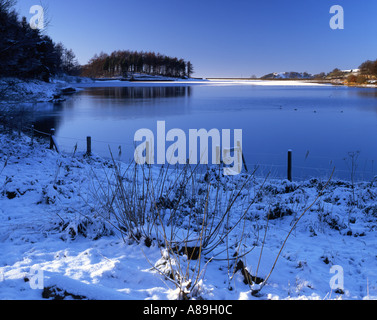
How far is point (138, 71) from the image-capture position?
15950 centimetres

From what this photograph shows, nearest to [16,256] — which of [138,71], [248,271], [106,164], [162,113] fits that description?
[248,271]

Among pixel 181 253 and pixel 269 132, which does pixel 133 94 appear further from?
pixel 181 253

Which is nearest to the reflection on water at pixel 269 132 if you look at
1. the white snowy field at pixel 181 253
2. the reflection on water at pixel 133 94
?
the white snowy field at pixel 181 253

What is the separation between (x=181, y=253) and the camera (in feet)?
16.5

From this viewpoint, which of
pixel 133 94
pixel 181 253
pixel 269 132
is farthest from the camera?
Result: pixel 133 94

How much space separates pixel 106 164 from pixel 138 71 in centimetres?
15235

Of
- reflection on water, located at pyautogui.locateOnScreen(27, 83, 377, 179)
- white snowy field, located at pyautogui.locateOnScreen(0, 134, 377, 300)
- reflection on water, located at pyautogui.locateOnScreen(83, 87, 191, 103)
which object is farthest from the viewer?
reflection on water, located at pyautogui.locateOnScreen(83, 87, 191, 103)

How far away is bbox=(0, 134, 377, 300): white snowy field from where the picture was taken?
3947 millimetres

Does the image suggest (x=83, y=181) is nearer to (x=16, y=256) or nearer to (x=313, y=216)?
(x=16, y=256)

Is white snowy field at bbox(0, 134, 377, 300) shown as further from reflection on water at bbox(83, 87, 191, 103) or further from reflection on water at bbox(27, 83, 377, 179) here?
reflection on water at bbox(83, 87, 191, 103)

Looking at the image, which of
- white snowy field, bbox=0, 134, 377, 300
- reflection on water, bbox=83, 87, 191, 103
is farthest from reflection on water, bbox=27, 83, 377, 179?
reflection on water, bbox=83, 87, 191, 103

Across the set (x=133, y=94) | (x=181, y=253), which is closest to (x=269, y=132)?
(x=181, y=253)

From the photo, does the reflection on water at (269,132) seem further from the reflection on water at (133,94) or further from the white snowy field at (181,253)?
the reflection on water at (133,94)

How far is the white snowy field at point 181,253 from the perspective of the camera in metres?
3.95
